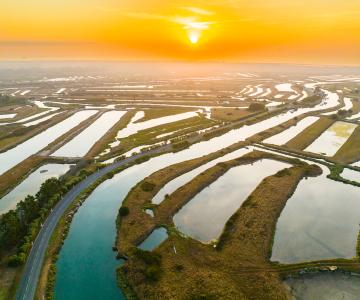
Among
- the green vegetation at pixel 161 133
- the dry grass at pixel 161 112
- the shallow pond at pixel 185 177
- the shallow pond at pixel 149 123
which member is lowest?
the dry grass at pixel 161 112

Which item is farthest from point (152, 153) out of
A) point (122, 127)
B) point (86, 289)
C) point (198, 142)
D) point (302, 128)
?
point (302, 128)

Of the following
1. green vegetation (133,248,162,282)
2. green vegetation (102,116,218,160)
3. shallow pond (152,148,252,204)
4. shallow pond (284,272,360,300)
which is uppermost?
green vegetation (133,248,162,282)

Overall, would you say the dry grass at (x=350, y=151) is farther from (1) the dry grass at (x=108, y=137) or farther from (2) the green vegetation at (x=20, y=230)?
(2) the green vegetation at (x=20, y=230)

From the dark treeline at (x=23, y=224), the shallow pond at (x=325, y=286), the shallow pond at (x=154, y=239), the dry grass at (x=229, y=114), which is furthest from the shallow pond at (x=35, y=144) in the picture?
the shallow pond at (x=325, y=286)

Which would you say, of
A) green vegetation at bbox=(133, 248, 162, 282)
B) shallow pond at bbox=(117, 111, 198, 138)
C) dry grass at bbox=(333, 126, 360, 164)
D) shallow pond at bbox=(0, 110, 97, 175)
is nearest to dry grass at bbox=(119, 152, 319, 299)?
green vegetation at bbox=(133, 248, 162, 282)

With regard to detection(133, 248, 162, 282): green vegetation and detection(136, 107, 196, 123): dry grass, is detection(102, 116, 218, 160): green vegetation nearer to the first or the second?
detection(136, 107, 196, 123): dry grass

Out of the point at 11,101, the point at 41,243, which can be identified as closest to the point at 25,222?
the point at 41,243
